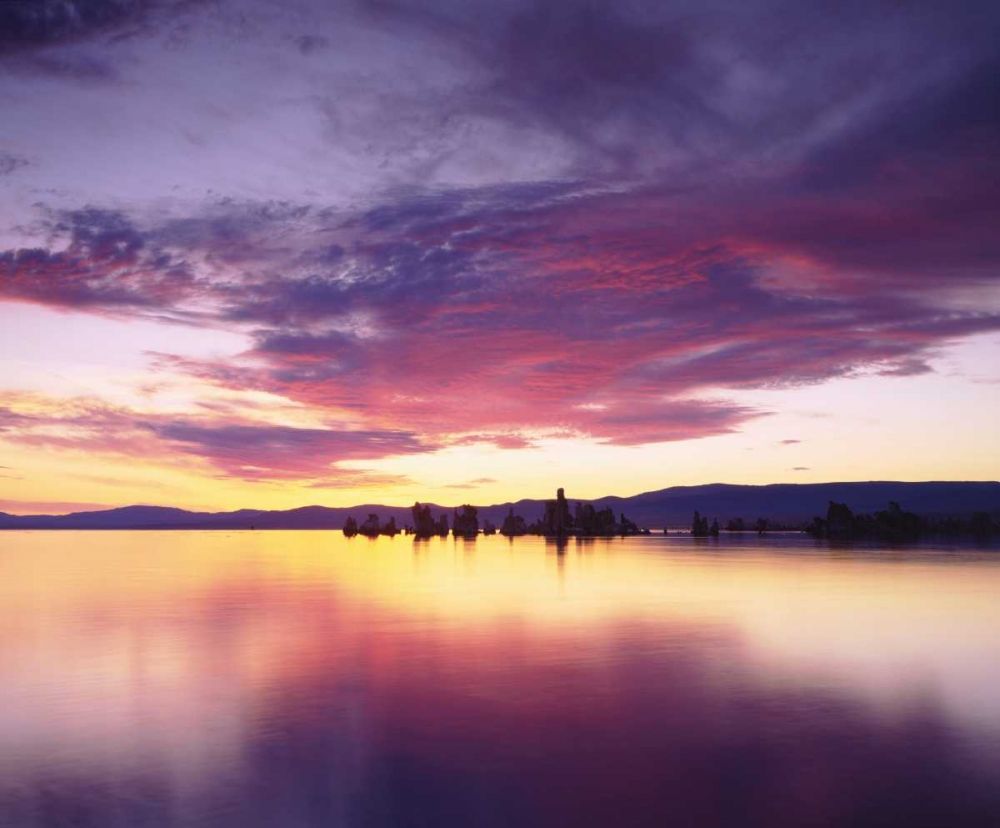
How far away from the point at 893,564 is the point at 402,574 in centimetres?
5291

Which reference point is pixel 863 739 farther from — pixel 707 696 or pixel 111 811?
pixel 111 811

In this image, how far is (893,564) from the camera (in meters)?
88.6

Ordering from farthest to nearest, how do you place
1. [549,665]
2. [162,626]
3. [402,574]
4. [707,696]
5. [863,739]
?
1. [402,574]
2. [162,626]
3. [549,665]
4. [707,696]
5. [863,739]

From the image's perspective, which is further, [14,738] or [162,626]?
[162,626]

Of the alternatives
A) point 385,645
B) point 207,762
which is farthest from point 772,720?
point 385,645

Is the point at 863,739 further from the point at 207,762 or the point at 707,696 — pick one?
the point at 207,762

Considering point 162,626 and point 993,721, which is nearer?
point 993,721

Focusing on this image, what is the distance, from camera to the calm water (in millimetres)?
14750

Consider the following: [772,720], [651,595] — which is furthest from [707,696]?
[651,595]

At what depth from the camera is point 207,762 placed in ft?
57.2

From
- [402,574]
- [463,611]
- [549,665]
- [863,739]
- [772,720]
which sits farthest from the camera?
[402,574]

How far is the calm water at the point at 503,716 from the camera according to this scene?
14750mm

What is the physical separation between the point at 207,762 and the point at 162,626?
23825 millimetres

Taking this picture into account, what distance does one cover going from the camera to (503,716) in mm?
21375
